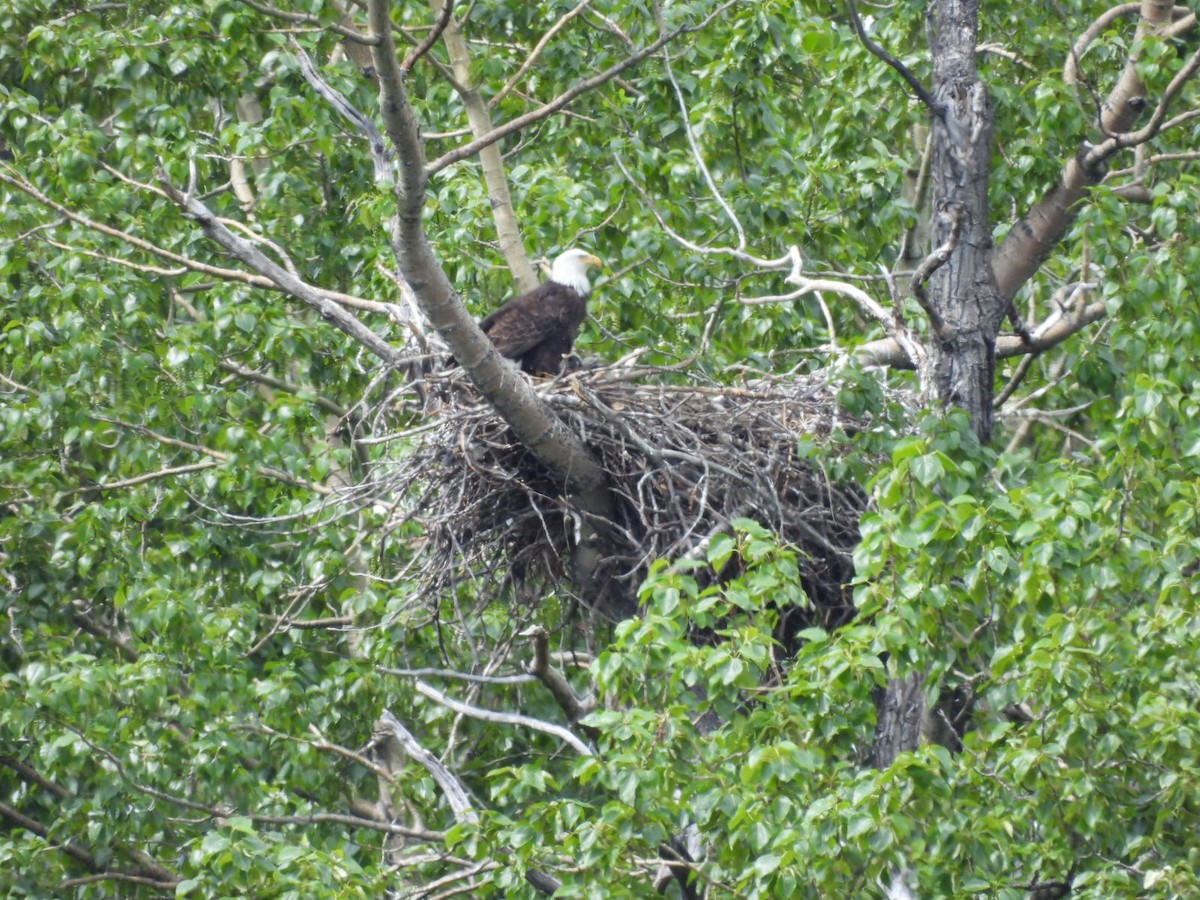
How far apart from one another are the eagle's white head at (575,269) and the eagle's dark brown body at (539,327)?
12 centimetres

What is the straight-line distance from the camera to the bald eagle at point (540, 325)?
271 inches

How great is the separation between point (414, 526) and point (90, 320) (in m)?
2.19

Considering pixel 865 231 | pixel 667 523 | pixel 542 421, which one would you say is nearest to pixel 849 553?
pixel 667 523

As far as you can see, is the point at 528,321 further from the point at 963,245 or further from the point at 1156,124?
the point at 1156,124

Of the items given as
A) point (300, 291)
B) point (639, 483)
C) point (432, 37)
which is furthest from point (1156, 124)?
point (300, 291)

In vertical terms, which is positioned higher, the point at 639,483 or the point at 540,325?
the point at 540,325

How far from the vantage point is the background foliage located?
13.9 feet

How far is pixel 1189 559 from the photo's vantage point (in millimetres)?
4504

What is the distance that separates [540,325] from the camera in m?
6.90

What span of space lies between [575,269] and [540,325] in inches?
19.9

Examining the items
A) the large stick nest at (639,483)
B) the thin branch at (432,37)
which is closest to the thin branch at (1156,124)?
the large stick nest at (639,483)

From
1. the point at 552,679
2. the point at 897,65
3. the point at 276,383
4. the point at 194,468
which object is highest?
the point at 897,65

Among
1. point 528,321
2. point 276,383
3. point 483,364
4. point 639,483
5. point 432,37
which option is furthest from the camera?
point 276,383

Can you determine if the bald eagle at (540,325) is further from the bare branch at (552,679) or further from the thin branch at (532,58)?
the thin branch at (532,58)
